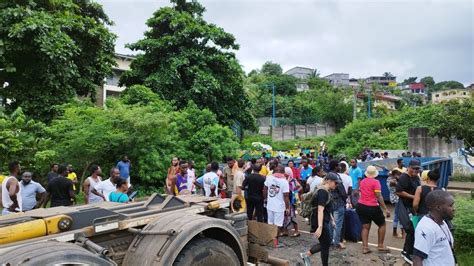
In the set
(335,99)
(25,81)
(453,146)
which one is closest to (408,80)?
(335,99)

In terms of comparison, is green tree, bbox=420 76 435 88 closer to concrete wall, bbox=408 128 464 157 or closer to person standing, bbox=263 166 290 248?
concrete wall, bbox=408 128 464 157

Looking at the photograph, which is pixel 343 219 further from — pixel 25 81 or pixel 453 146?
pixel 453 146

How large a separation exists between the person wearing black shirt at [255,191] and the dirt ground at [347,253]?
822 millimetres

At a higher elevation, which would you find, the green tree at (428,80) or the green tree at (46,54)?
the green tree at (428,80)

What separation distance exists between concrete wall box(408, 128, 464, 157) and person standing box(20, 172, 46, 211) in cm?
2234

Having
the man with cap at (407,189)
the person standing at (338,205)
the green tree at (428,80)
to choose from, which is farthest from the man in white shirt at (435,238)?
the green tree at (428,80)

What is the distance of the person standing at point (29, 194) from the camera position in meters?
7.67

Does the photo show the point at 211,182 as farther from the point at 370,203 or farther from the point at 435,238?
the point at 435,238

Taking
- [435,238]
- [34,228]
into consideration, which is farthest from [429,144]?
[34,228]

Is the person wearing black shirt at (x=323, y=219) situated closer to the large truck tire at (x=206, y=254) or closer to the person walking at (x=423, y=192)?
the person walking at (x=423, y=192)

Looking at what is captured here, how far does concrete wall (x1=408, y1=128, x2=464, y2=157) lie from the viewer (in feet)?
80.5

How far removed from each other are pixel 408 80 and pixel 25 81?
156m

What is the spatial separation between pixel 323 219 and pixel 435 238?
2824 mm

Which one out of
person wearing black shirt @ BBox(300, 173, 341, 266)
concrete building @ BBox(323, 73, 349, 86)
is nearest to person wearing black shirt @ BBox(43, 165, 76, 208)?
person wearing black shirt @ BBox(300, 173, 341, 266)
